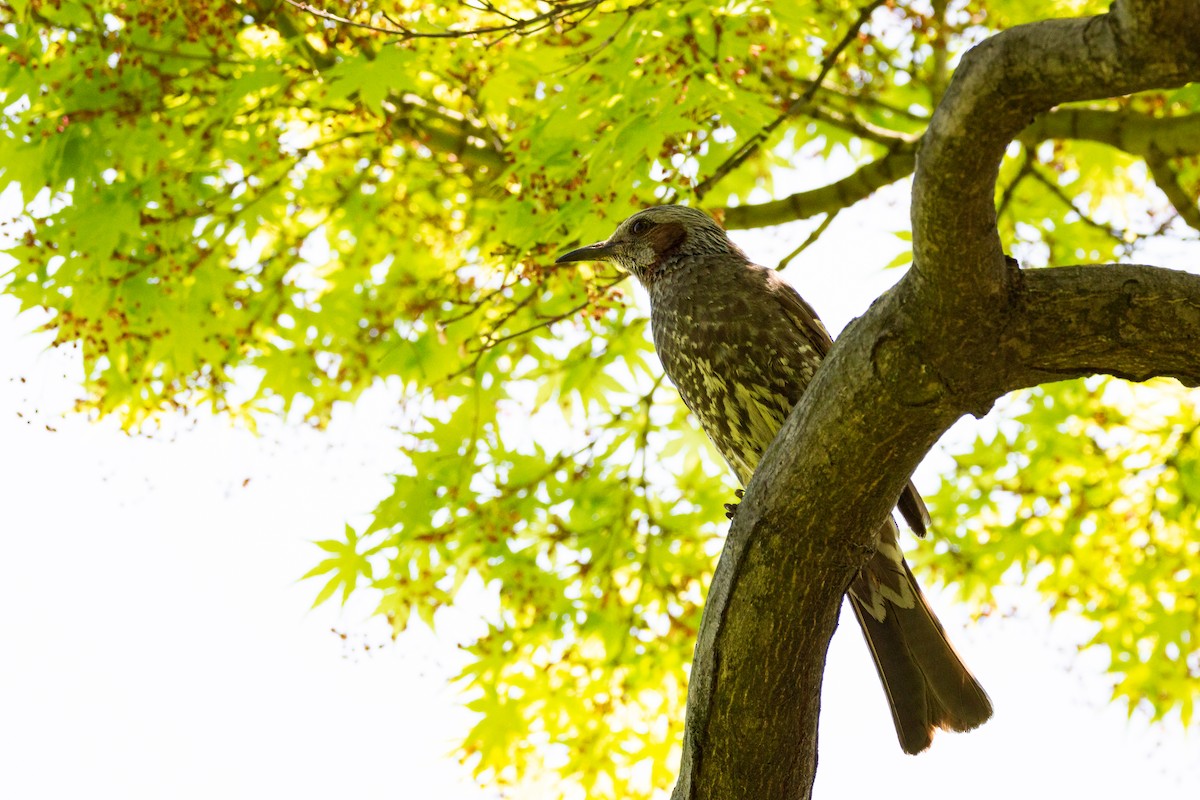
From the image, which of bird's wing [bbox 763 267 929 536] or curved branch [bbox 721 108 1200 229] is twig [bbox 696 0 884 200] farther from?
curved branch [bbox 721 108 1200 229]

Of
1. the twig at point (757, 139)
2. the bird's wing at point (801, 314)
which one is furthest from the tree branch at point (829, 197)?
the bird's wing at point (801, 314)

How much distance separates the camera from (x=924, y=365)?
77.5 inches

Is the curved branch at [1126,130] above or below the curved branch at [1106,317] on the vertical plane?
above

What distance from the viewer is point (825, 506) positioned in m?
2.10

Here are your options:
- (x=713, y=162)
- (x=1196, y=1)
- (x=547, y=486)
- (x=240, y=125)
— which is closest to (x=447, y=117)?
(x=240, y=125)

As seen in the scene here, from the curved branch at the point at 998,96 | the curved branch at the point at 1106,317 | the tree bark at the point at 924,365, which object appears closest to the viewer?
the curved branch at the point at 998,96

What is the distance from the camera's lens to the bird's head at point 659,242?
3.59 m

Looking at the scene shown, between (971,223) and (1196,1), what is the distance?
1.47 feet

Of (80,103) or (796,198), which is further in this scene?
(796,198)

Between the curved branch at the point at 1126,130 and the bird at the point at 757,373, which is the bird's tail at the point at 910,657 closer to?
the bird at the point at 757,373

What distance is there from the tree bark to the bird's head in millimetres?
1523

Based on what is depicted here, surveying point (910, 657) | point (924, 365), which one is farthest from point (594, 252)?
point (924, 365)

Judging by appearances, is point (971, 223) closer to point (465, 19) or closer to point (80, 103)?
point (465, 19)

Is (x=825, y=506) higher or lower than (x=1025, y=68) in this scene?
lower
